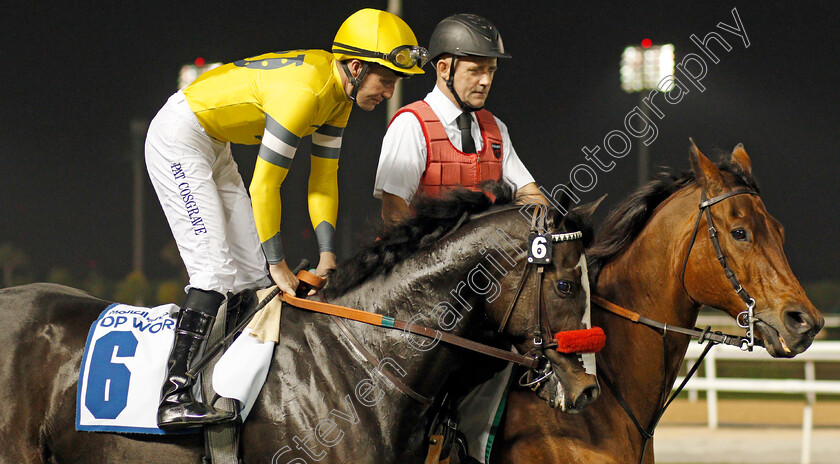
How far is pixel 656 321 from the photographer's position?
275 centimetres

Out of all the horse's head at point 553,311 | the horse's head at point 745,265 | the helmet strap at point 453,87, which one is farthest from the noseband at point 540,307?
the helmet strap at point 453,87

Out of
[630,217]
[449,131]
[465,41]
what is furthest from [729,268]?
[465,41]

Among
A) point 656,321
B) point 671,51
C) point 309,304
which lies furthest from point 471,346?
point 671,51

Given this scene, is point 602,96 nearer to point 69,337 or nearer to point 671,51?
point 671,51

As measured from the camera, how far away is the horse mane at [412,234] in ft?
7.85

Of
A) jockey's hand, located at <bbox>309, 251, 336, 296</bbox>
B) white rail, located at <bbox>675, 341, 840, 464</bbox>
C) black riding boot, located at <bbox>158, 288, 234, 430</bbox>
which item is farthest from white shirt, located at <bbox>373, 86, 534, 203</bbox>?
Result: white rail, located at <bbox>675, 341, 840, 464</bbox>

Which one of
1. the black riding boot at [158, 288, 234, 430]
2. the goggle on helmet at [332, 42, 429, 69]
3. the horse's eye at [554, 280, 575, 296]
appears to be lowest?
the black riding boot at [158, 288, 234, 430]

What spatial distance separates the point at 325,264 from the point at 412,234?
435mm

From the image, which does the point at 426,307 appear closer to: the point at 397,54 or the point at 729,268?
the point at 397,54

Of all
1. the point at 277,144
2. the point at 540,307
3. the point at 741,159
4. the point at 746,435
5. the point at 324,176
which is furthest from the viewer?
the point at 746,435

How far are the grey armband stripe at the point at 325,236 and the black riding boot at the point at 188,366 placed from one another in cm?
45

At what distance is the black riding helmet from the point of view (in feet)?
9.84

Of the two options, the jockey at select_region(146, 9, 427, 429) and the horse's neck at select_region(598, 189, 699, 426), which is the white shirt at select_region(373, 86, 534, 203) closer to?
the jockey at select_region(146, 9, 427, 429)

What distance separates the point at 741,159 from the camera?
9.71 feet
